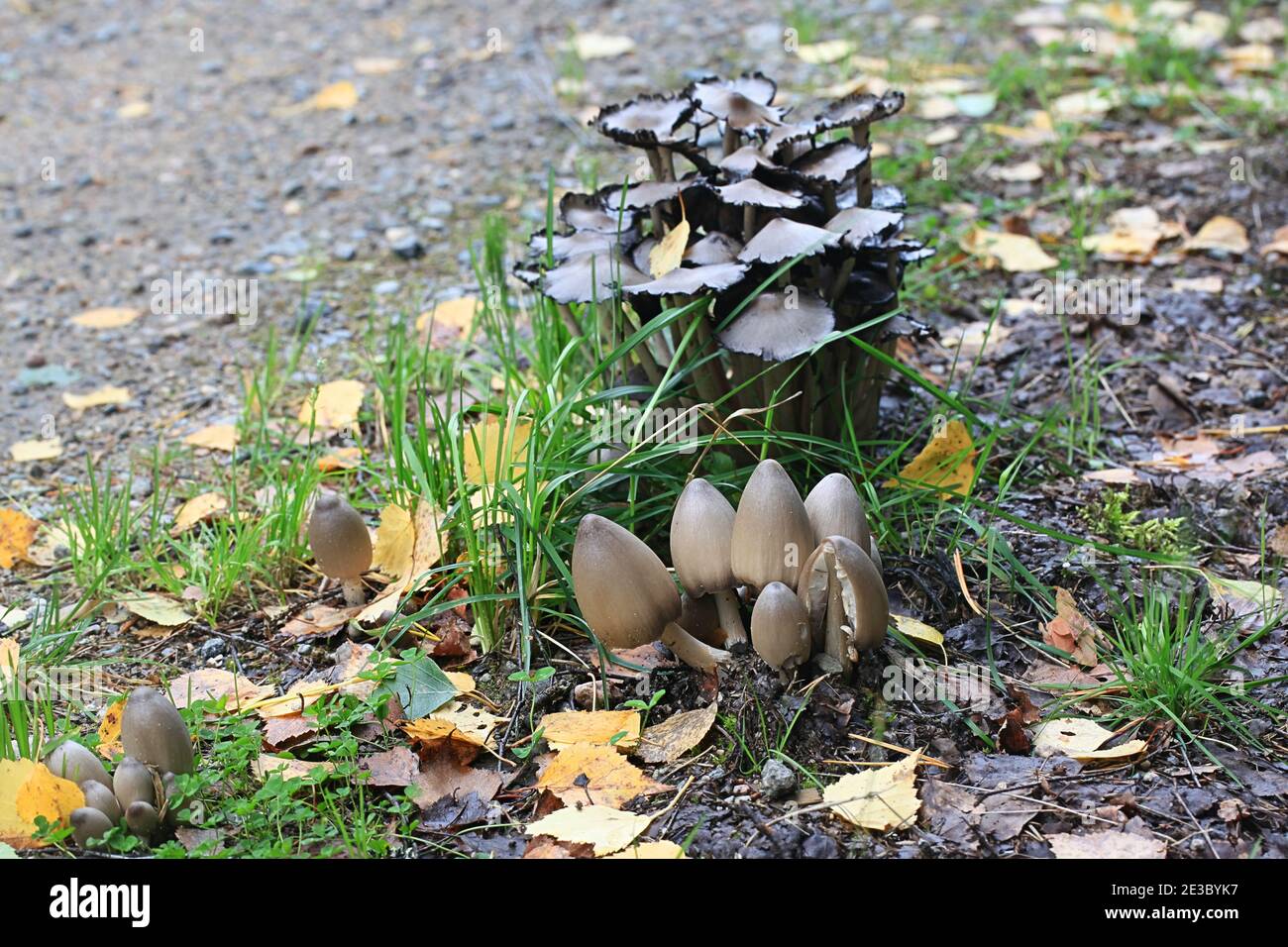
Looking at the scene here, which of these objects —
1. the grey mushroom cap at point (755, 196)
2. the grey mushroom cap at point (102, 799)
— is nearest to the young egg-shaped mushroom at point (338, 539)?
the grey mushroom cap at point (102, 799)

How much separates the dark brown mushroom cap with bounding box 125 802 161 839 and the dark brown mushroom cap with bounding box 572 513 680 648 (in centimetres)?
81

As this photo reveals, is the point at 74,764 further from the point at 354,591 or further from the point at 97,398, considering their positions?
the point at 97,398

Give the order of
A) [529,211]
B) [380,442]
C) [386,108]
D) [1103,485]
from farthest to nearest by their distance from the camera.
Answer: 1. [386,108]
2. [529,211]
3. [380,442]
4. [1103,485]

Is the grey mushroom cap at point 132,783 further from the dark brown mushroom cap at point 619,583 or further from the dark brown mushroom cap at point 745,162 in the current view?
the dark brown mushroom cap at point 745,162

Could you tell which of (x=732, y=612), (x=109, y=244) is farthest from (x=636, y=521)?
(x=109, y=244)

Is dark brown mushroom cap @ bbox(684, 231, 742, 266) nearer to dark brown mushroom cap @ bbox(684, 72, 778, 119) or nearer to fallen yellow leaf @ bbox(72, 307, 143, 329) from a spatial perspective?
dark brown mushroom cap @ bbox(684, 72, 778, 119)

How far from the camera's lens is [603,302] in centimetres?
281

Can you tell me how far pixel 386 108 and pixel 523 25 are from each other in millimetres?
1056

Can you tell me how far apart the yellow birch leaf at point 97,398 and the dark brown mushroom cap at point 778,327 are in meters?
2.20

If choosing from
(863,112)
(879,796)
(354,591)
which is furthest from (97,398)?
(879,796)

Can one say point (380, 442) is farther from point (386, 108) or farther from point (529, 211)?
point (386, 108)

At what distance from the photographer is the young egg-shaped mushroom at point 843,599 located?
2137mm

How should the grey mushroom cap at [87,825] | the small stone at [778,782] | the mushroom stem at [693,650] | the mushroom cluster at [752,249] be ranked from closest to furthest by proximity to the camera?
the grey mushroom cap at [87,825]
the small stone at [778,782]
the mushroom stem at [693,650]
the mushroom cluster at [752,249]

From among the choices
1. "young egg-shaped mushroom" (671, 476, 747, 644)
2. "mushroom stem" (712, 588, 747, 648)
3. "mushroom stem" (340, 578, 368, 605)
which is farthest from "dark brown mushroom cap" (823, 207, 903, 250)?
"mushroom stem" (340, 578, 368, 605)
